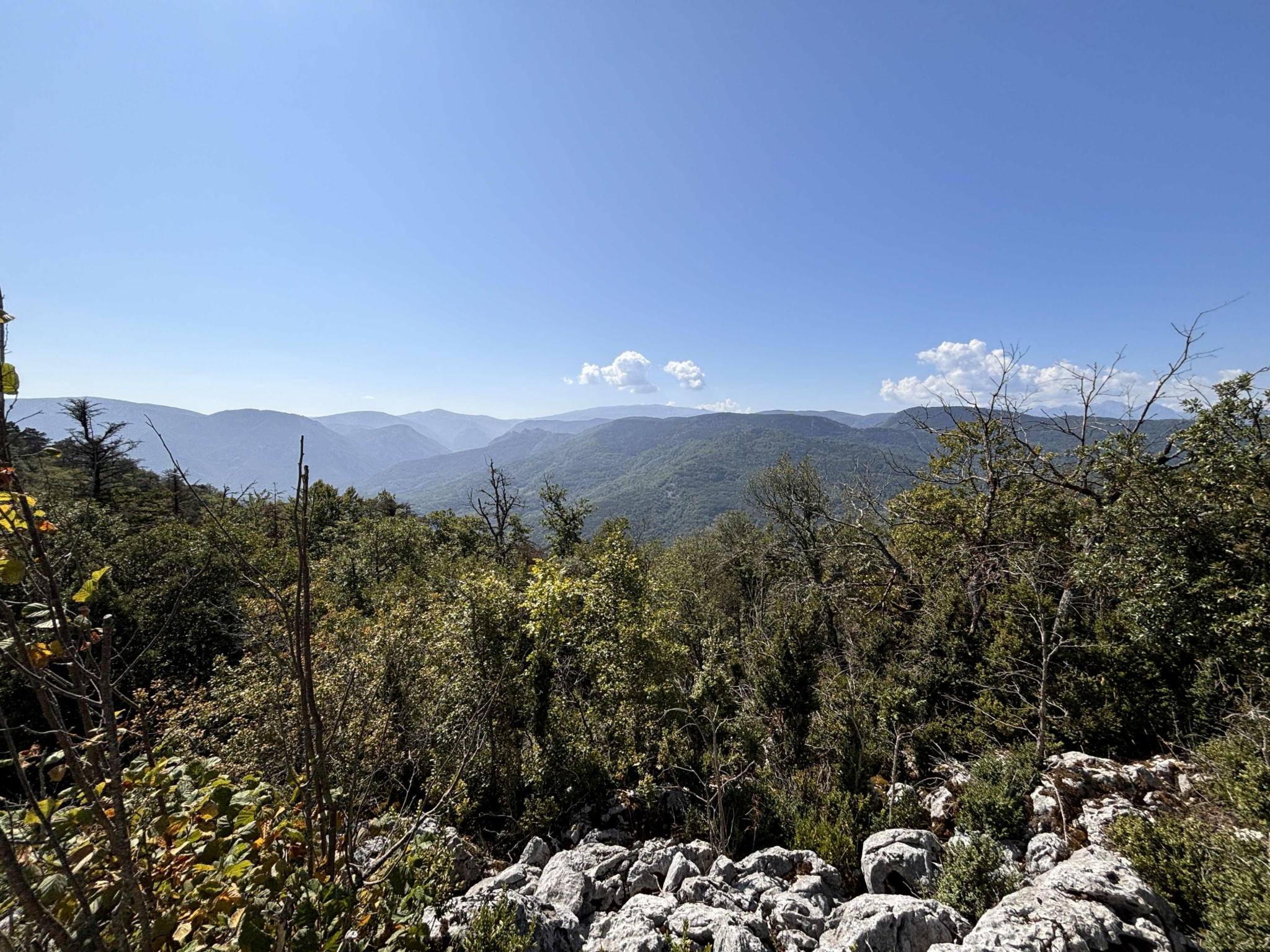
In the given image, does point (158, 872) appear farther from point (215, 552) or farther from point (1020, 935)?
point (215, 552)

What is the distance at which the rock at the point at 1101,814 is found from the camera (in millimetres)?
6938

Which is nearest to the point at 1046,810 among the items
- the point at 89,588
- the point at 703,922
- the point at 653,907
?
the point at 703,922

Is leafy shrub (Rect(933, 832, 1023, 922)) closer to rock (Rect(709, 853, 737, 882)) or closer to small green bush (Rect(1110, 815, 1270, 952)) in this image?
small green bush (Rect(1110, 815, 1270, 952))

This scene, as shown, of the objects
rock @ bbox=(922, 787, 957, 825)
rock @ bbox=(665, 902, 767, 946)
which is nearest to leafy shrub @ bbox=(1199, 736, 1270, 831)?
rock @ bbox=(922, 787, 957, 825)

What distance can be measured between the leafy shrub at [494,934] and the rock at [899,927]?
3.62m

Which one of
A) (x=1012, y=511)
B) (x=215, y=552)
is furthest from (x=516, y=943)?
(x=215, y=552)

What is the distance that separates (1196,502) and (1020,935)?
833 centimetres

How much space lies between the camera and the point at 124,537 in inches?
742

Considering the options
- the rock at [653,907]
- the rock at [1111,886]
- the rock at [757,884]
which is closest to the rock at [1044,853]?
the rock at [1111,886]

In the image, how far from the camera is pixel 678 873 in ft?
24.8

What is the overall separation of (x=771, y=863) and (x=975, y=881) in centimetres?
294

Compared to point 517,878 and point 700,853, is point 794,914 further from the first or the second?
point 517,878

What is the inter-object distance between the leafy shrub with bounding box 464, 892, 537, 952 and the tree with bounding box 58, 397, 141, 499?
32.7 meters

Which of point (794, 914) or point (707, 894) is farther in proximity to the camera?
point (707, 894)
